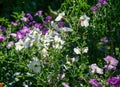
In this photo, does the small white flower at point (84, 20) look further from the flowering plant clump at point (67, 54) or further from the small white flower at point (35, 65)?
the small white flower at point (35, 65)

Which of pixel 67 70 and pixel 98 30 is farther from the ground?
pixel 98 30

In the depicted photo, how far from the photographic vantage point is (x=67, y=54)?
11.9 feet

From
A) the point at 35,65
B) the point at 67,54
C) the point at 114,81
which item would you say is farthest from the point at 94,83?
the point at 67,54

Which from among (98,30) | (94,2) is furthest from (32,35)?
(94,2)

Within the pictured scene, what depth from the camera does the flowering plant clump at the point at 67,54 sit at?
10.6ft

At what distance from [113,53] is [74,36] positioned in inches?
15.3

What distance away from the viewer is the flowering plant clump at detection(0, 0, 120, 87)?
323cm

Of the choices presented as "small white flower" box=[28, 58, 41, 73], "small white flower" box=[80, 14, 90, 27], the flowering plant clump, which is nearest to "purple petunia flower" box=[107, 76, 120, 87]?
the flowering plant clump

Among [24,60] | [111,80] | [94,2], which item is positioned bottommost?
[111,80]

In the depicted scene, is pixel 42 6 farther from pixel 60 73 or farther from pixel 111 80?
pixel 111 80

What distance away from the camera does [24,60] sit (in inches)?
140

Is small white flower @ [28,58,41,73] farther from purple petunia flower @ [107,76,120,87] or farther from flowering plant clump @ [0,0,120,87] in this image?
purple petunia flower @ [107,76,120,87]

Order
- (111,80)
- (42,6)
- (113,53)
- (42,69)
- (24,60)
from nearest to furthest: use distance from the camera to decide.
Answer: (111,80), (42,69), (24,60), (113,53), (42,6)

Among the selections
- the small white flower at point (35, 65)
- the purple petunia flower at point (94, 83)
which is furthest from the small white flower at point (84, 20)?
the purple petunia flower at point (94, 83)
